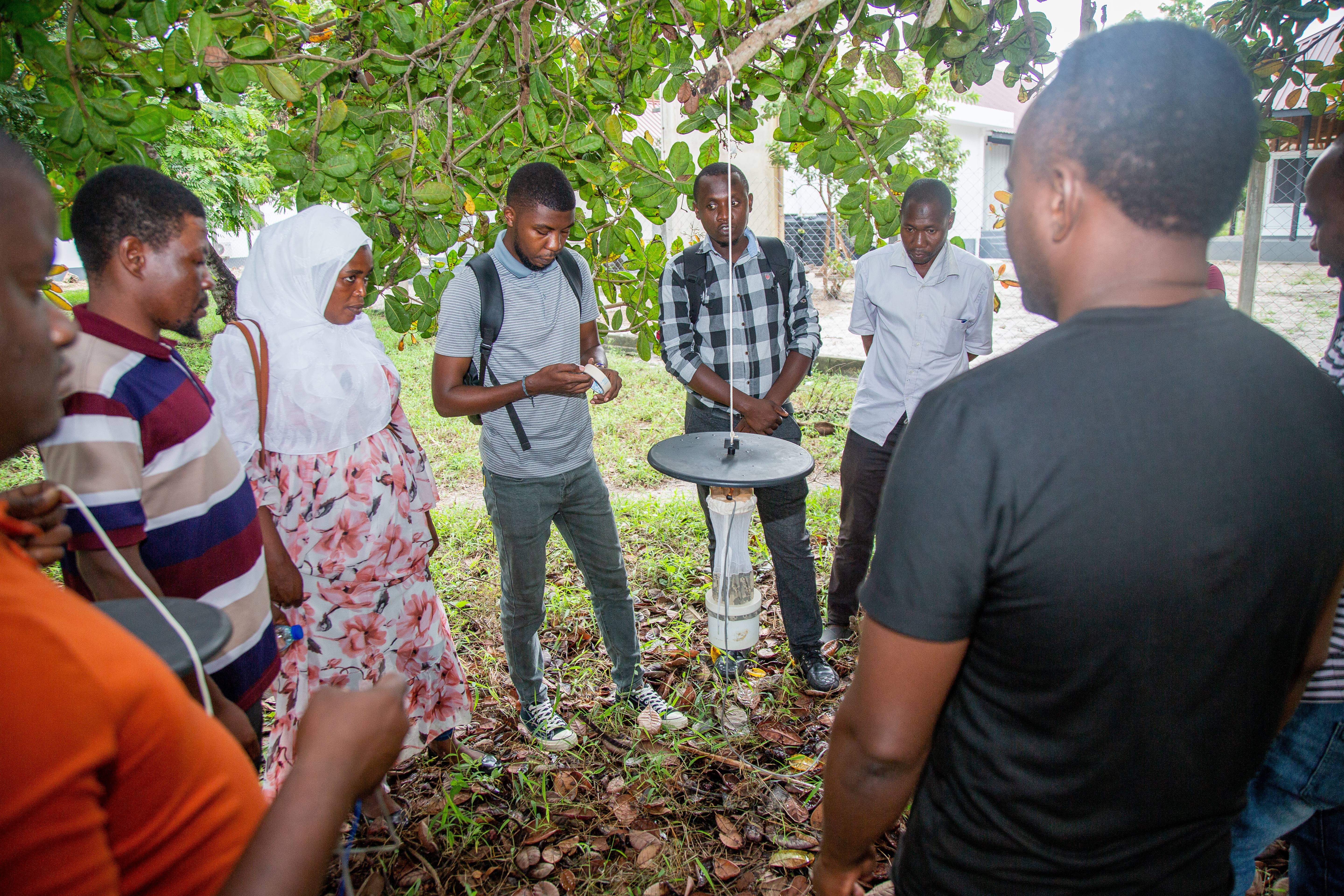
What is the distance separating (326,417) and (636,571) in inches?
97.6

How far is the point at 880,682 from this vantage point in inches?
43.1

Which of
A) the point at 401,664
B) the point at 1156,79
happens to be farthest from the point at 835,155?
the point at 401,664

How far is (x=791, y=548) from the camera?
3504 mm

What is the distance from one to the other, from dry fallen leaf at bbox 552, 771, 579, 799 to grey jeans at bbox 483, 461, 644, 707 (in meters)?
0.34

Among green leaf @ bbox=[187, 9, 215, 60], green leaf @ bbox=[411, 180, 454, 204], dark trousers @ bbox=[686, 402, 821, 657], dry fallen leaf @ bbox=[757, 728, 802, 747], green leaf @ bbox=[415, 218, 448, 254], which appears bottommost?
dry fallen leaf @ bbox=[757, 728, 802, 747]

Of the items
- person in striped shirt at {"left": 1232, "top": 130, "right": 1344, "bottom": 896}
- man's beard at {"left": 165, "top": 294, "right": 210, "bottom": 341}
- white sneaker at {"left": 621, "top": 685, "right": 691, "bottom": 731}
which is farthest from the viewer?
white sneaker at {"left": 621, "top": 685, "right": 691, "bottom": 731}

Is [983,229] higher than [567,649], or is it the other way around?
[983,229]

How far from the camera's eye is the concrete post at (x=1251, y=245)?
4.70 meters

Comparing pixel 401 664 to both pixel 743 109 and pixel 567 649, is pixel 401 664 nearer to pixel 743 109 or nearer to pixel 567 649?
pixel 567 649

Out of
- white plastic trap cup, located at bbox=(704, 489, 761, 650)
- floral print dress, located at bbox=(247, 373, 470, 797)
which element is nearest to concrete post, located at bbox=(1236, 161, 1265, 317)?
white plastic trap cup, located at bbox=(704, 489, 761, 650)

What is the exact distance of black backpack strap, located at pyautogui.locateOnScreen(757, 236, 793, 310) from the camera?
360 cm

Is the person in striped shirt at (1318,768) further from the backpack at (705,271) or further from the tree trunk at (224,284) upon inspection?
the tree trunk at (224,284)


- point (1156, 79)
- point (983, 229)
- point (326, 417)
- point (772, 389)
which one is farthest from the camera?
point (983, 229)

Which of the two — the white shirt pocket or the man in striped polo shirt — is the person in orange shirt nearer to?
the man in striped polo shirt
